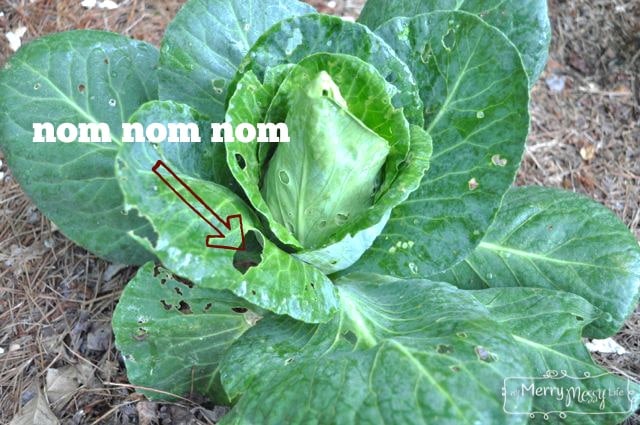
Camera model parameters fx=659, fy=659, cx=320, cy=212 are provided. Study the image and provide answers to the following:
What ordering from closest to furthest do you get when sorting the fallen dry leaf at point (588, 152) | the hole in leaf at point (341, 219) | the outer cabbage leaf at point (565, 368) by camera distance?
1. the hole in leaf at point (341, 219)
2. the outer cabbage leaf at point (565, 368)
3. the fallen dry leaf at point (588, 152)

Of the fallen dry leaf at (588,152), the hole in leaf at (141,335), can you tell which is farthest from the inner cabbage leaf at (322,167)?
the fallen dry leaf at (588,152)

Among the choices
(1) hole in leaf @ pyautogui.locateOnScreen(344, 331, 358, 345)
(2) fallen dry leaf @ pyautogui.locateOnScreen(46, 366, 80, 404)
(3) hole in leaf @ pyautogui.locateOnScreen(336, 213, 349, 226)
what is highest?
(3) hole in leaf @ pyautogui.locateOnScreen(336, 213, 349, 226)

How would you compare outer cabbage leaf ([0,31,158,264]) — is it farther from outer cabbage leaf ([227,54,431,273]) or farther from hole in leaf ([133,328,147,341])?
outer cabbage leaf ([227,54,431,273])

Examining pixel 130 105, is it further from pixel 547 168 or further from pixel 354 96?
pixel 547 168

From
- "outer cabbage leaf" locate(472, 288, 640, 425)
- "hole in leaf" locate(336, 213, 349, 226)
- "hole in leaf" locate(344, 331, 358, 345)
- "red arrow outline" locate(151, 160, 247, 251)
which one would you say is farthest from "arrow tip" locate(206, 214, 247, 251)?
"outer cabbage leaf" locate(472, 288, 640, 425)

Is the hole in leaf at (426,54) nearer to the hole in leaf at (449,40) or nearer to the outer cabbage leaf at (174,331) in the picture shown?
the hole in leaf at (449,40)

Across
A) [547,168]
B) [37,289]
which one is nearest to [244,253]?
[37,289]

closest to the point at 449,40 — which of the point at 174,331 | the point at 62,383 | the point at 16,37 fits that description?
the point at 174,331
